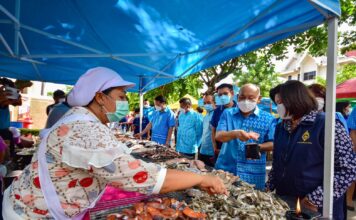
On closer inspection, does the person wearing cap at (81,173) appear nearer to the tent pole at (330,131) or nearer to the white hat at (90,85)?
the white hat at (90,85)

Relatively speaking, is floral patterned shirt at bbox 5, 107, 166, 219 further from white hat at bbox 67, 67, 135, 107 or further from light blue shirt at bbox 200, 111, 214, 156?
light blue shirt at bbox 200, 111, 214, 156

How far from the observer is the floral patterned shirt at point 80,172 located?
4.08 feet

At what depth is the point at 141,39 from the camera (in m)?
3.77

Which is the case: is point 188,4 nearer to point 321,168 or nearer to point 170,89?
point 321,168

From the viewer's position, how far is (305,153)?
6.73 feet

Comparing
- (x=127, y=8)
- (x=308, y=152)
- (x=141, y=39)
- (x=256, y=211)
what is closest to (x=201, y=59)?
(x=141, y=39)

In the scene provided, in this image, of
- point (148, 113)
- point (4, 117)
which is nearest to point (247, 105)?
point (4, 117)

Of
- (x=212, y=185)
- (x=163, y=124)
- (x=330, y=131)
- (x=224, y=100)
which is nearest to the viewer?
(x=212, y=185)

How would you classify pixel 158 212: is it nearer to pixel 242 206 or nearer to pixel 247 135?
pixel 242 206

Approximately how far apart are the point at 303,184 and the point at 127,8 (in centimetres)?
229

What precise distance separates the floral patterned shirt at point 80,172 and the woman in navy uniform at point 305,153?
125cm

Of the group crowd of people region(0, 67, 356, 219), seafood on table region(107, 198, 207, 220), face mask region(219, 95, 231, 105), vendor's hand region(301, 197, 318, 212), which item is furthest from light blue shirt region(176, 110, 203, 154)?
seafood on table region(107, 198, 207, 220)

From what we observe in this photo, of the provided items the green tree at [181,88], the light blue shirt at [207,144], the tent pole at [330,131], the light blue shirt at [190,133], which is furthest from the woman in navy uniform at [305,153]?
the green tree at [181,88]

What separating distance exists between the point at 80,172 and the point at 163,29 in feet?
7.61
